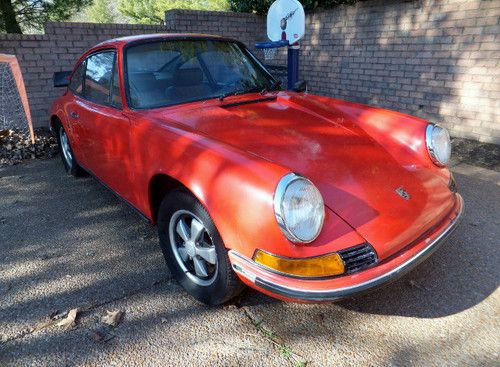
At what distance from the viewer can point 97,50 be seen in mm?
3336

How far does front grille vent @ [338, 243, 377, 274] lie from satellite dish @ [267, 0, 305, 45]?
11.6 feet

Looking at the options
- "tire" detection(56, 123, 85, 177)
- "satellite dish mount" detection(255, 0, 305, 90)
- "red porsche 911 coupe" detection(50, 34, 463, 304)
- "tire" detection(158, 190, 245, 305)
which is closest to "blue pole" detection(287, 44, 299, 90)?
"satellite dish mount" detection(255, 0, 305, 90)

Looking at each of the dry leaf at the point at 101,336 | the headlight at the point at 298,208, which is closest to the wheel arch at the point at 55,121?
the dry leaf at the point at 101,336

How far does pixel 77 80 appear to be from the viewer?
376 cm

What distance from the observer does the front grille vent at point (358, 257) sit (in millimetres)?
1690

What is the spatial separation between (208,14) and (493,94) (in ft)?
16.7

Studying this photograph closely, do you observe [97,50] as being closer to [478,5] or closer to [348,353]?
[348,353]

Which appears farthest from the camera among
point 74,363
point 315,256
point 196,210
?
point 196,210

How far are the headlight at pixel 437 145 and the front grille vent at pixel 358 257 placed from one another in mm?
1054

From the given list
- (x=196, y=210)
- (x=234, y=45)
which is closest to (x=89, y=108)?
(x=234, y=45)

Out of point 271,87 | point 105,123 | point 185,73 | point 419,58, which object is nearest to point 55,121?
point 105,123

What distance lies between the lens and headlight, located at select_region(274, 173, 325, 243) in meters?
1.63

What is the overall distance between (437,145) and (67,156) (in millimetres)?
3969

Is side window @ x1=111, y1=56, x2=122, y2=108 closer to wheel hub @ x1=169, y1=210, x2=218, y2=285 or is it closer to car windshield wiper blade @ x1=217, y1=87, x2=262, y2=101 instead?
car windshield wiper blade @ x1=217, y1=87, x2=262, y2=101
